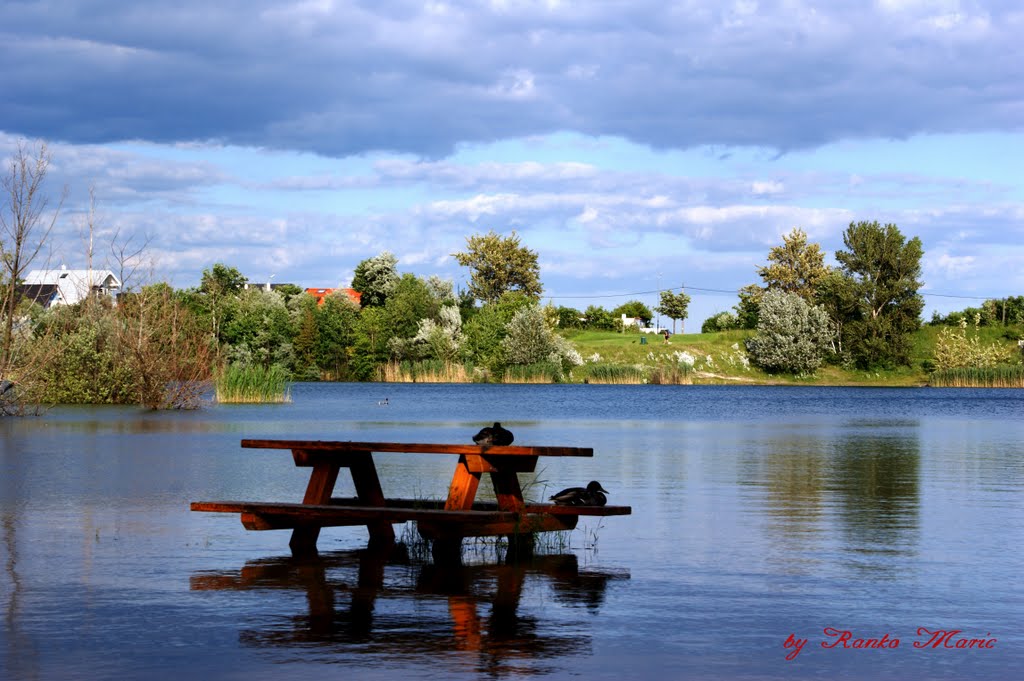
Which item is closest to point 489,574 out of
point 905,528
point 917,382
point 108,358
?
point 905,528

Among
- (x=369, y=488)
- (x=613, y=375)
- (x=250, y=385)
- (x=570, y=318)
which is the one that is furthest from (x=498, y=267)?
(x=369, y=488)

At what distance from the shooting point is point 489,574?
34.8 ft

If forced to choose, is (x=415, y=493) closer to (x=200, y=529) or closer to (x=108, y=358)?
(x=200, y=529)

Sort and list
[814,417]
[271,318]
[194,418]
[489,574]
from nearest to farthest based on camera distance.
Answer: [489,574], [194,418], [814,417], [271,318]

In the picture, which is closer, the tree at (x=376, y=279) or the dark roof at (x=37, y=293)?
the dark roof at (x=37, y=293)

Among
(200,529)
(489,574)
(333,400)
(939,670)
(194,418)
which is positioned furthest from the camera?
(333,400)

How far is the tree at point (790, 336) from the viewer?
93.9 metres

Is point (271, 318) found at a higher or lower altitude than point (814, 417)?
higher

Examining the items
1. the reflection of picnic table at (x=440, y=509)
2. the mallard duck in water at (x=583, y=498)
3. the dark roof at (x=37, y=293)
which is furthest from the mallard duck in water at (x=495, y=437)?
the dark roof at (x=37, y=293)

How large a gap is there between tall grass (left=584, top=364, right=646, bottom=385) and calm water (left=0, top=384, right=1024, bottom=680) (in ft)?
214

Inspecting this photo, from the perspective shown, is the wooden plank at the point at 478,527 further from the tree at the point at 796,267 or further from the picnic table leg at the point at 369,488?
the tree at the point at 796,267

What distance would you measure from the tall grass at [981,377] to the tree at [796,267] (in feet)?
65.1

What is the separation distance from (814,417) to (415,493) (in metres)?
34.0

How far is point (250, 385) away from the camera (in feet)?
173
